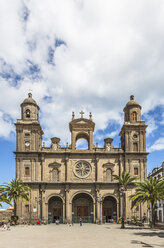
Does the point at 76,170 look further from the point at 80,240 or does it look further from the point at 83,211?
the point at 80,240

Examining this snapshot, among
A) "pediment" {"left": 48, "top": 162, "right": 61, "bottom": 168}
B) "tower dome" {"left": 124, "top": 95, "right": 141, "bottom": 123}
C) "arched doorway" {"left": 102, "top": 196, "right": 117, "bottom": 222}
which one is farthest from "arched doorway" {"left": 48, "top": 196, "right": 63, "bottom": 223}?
"tower dome" {"left": 124, "top": 95, "right": 141, "bottom": 123}

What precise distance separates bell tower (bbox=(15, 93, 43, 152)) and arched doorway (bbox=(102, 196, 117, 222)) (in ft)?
57.9

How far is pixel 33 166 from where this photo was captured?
54281 mm

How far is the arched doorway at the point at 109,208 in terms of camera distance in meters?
55.3

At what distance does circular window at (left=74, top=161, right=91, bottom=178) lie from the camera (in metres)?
55.4

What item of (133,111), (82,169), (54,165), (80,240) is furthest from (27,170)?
(80,240)

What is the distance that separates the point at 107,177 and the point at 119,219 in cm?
855

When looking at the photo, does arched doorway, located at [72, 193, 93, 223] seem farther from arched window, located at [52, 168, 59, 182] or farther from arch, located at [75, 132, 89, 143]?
arch, located at [75, 132, 89, 143]

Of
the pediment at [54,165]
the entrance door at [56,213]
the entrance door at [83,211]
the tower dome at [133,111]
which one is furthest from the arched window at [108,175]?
the tower dome at [133,111]

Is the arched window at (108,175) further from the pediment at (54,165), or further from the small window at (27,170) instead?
the small window at (27,170)

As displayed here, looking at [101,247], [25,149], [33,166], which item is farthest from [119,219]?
[101,247]

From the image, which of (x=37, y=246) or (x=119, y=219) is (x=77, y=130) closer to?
(x=119, y=219)

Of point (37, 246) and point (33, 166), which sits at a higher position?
point (33, 166)

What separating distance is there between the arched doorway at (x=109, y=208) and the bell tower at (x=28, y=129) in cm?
1764
